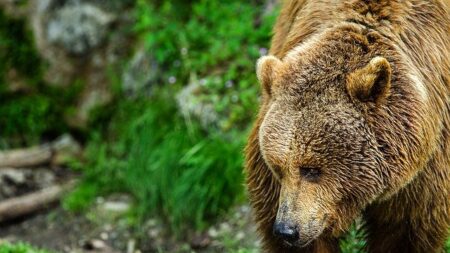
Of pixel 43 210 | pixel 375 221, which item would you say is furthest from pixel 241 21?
pixel 375 221

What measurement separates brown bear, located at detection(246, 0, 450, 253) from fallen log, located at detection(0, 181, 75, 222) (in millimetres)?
4282

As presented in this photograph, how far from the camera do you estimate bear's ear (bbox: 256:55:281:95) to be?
13.5 ft

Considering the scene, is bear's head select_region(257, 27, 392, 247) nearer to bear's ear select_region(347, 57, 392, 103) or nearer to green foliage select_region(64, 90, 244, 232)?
bear's ear select_region(347, 57, 392, 103)

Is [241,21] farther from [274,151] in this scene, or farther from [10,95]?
[274,151]

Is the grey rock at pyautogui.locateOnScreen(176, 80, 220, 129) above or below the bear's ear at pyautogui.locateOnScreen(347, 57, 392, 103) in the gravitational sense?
below

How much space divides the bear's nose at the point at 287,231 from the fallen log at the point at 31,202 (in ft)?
15.3

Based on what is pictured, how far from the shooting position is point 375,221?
15.2ft

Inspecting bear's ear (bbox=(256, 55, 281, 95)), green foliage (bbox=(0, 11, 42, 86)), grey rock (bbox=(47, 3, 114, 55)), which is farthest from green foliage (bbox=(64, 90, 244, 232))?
bear's ear (bbox=(256, 55, 281, 95))

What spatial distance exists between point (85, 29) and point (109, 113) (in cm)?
90

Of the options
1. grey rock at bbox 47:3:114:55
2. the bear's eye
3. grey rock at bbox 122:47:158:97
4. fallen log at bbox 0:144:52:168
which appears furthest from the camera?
grey rock at bbox 47:3:114:55

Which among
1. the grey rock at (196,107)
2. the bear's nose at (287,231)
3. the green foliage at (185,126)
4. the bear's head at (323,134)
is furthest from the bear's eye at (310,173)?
the grey rock at (196,107)

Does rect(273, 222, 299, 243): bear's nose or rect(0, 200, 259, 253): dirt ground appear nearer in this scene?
rect(273, 222, 299, 243): bear's nose

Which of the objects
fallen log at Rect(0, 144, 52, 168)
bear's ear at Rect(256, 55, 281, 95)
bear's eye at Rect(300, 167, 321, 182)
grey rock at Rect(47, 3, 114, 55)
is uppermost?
bear's ear at Rect(256, 55, 281, 95)

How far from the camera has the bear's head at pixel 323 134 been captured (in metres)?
3.90
